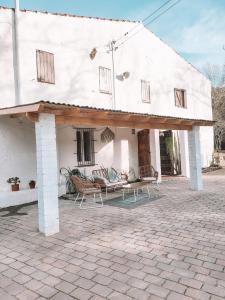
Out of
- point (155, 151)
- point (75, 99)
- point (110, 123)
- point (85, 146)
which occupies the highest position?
point (75, 99)

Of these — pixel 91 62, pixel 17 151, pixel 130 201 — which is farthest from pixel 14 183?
pixel 91 62

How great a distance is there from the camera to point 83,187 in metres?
7.71

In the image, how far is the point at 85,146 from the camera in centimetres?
1111

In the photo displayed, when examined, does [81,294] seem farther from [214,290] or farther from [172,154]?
[172,154]

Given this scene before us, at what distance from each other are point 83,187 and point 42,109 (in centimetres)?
298

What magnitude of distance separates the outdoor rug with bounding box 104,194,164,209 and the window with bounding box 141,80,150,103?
18.4 ft

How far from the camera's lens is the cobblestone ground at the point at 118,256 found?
11.2ft

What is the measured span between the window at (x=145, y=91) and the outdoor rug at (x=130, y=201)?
560cm

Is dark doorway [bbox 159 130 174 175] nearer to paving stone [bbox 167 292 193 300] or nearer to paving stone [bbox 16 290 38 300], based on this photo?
paving stone [bbox 167 292 193 300]

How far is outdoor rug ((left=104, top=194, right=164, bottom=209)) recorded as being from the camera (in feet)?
26.3

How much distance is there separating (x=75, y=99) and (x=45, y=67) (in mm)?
1574

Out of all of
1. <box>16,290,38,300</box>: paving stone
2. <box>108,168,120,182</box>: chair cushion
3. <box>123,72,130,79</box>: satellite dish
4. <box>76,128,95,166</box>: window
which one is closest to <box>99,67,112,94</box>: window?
<box>123,72,130,79</box>: satellite dish

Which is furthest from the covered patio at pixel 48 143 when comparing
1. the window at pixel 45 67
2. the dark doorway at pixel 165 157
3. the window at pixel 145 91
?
the dark doorway at pixel 165 157

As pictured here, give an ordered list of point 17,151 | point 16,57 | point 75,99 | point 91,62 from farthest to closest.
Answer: point 91,62 < point 75,99 < point 17,151 < point 16,57
